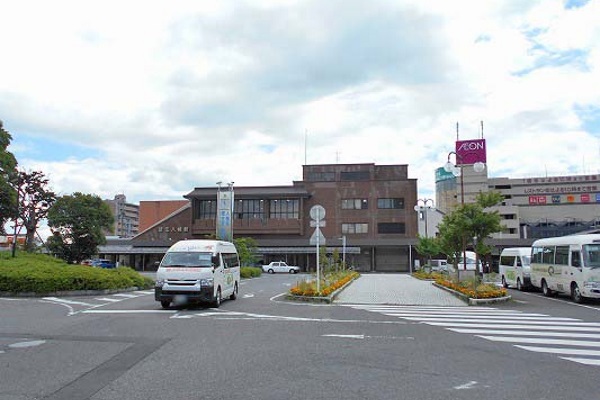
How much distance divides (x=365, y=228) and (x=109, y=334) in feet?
188

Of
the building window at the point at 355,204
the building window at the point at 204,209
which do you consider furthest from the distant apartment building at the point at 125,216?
the building window at the point at 355,204

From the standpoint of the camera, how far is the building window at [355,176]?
2744 inches

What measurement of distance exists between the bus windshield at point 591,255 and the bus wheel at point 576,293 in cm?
115

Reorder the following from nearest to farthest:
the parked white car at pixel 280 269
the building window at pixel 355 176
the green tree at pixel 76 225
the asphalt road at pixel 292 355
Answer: the asphalt road at pixel 292 355 < the green tree at pixel 76 225 < the parked white car at pixel 280 269 < the building window at pixel 355 176

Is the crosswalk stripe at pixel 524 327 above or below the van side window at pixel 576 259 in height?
below

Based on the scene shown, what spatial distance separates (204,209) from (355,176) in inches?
870

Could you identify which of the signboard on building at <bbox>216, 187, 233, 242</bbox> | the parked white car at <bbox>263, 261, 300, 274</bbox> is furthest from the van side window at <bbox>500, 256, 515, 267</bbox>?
the parked white car at <bbox>263, 261, 300, 274</bbox>

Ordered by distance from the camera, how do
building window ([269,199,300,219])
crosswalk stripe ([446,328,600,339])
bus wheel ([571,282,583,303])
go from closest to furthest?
crosswalk stripe ([446,328,600,339])
bus wheel ([571,282,583,303])
building window ([269,199,300,219])

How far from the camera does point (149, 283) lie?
24047mm

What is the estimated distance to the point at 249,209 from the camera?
67.6 m

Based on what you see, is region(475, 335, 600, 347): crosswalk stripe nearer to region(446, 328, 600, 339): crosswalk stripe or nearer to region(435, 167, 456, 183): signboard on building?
region(446, 328, 600, 339): crosswalk stripe

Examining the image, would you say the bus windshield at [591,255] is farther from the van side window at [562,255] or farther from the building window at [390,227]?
the building window at [390,227]

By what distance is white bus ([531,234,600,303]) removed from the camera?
17.2m

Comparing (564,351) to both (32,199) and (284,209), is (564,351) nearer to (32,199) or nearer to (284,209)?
(32,199)
